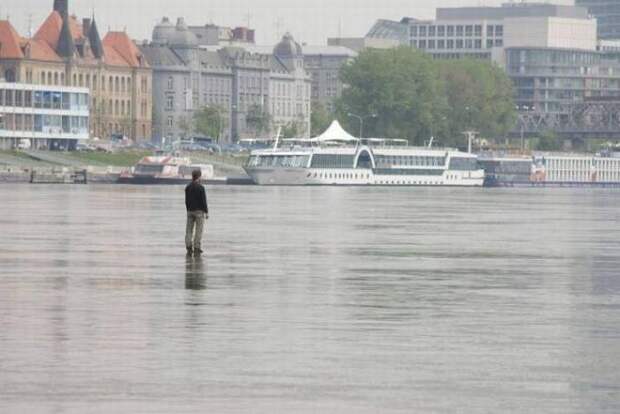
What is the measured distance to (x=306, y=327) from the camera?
972 inches

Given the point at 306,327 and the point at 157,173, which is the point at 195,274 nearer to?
the point at 306,327

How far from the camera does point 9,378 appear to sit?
62.5 feet

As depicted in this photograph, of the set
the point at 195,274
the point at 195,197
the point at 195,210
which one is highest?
the point at 195,197

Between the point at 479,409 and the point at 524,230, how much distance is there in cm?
4442

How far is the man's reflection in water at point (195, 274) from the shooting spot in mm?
31797

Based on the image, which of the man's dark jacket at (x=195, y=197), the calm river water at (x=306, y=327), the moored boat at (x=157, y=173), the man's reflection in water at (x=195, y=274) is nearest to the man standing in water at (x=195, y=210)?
the man's dark jacket at (x=195, y=197)

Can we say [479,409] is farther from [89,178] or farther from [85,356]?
[89,178]

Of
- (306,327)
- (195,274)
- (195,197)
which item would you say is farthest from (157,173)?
(306,327)

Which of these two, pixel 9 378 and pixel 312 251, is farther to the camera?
pixel 312 251

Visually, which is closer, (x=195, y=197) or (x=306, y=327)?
(x=306, y=327)

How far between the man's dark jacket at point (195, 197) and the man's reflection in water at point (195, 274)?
0.91m

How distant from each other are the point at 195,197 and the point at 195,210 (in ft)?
2.00

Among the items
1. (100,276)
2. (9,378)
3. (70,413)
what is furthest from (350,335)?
(100,276)

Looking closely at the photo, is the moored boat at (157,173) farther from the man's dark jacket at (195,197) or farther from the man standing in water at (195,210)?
the man's dark jacket at (195,197)
